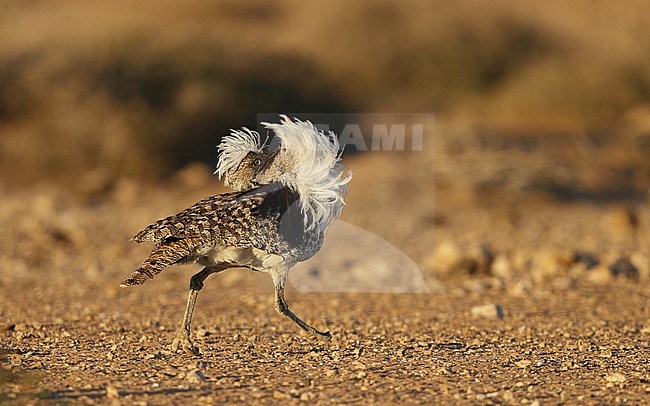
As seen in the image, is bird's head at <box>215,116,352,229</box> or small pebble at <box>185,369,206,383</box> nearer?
small pebble at <box>185,369,206,383</box>

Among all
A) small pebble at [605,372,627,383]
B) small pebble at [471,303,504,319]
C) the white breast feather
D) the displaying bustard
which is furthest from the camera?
small pebble at [471,303,504,319]

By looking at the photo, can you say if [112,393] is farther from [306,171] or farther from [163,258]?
[306,171]

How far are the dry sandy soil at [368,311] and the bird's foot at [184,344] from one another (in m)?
0.09

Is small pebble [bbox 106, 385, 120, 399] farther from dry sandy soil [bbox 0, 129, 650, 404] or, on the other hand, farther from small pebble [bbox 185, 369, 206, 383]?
small pebble [bbox 185, 369, 206, 383]

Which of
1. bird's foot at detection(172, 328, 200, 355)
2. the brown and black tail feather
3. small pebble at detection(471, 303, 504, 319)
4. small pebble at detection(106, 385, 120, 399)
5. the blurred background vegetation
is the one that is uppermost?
the blurred background vegetation

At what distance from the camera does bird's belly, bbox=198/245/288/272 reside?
629 cm

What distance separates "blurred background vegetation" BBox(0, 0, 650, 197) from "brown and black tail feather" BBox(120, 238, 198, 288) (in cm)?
1025

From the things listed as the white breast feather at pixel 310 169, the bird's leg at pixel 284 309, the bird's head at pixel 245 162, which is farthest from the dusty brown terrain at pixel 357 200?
the bird's head at pixel 245 162

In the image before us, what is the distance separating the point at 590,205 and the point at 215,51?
798 cm

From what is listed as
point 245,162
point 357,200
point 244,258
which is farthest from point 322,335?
point 357,200

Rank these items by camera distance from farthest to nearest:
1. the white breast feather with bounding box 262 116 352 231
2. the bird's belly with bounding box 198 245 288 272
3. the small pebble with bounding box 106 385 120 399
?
the white breast feather with bounding box 262 116 352 231 → the bird's belly with bounding box 198 245 288 272 → the small pebble with bounding box 106 385 120 399

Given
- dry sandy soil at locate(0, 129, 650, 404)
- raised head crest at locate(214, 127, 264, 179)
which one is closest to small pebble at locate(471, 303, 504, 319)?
dry sandy soil at locate(0, 129, 650, 404)

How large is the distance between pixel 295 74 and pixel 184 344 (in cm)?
1381

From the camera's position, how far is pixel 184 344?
6359 mm
